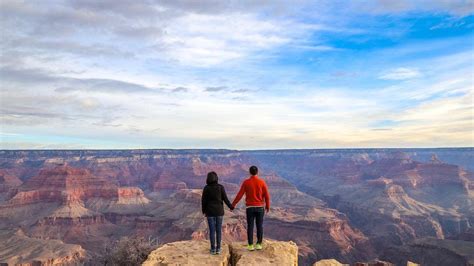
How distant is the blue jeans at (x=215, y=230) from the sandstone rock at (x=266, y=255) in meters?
0.85

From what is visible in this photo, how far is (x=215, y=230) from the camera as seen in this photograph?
1529 cm

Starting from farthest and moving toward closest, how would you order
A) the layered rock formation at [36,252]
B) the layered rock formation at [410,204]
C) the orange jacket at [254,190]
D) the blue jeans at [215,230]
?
the layered rock formation at [410,204], the layered rock formation at [36,252], the orange jacket at [254,190], the blue jeans at [215,230]

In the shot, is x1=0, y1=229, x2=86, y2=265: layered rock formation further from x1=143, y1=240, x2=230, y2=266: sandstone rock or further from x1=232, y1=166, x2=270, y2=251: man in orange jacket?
x1=232, y1=166, x2=270, y2=251: man in orange jacket

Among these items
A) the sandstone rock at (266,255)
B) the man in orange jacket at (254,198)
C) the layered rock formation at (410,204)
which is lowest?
the layered rock formation at (410,204)

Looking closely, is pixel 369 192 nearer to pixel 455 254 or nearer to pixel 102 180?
pixel 455 254

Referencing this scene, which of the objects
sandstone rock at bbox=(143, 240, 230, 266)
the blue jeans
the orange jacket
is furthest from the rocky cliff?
the orange jacket

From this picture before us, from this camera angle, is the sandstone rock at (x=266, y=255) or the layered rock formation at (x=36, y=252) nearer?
the sandstone rock at (x=266, y=255)

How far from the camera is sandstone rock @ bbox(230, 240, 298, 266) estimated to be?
14.3 meters

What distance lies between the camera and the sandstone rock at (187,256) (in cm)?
1417

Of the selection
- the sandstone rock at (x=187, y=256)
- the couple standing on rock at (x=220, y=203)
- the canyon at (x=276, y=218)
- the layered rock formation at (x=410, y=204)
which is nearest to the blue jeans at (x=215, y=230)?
the couple standing on rock at (x=220, y=203)

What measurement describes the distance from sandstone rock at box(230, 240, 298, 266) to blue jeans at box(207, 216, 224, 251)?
85 cm

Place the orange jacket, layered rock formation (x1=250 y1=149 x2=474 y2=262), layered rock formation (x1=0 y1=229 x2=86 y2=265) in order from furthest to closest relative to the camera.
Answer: layered rock formation (x1=250 y1=149 x2=474 y2=262), layered rock formation (x1=0 y1=229 x2=86 y2=265), the orange jacket

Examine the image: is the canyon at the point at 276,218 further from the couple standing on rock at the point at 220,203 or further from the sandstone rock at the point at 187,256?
the couple standing on rock at the point at 220,203

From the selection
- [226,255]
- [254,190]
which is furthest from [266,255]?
[254,190]
